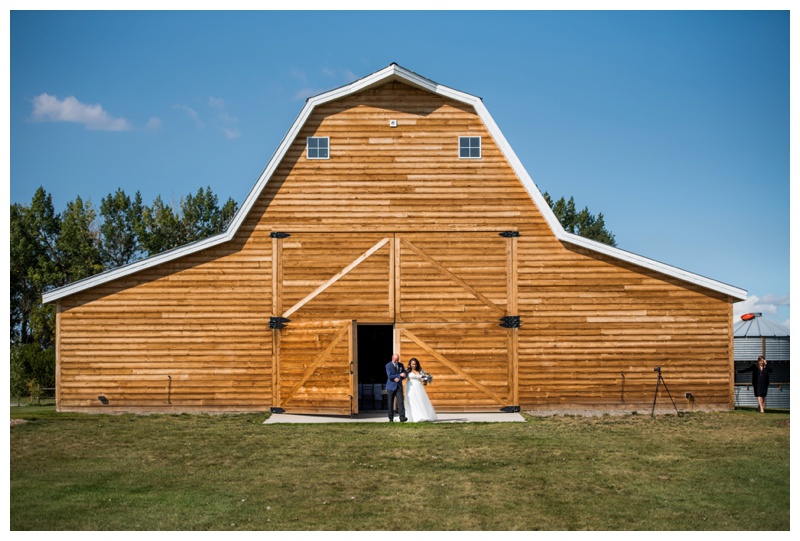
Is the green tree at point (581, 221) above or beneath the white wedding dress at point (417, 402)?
above

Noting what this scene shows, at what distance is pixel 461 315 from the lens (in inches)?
840

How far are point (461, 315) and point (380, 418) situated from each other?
3280 mm

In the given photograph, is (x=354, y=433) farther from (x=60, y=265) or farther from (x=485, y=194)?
(x=60, y=265)

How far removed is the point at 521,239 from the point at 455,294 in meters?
2.20

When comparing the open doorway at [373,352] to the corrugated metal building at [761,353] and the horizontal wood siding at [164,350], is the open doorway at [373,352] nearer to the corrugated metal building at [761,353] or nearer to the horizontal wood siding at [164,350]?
the horizontal wood siding at [164,350]

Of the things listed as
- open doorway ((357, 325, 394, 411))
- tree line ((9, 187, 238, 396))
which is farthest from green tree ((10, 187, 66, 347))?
open doorway ((357, 325, 394, 411))

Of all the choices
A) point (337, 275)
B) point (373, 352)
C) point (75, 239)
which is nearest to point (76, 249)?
point (75, 239)

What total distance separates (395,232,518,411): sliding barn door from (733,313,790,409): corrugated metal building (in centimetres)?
1070

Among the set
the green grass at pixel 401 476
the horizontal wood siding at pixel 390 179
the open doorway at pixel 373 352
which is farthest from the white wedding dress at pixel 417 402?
the open doorway at pixel 373 352

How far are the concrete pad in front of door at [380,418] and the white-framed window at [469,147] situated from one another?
6.55 metres

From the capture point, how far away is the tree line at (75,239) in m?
50.8

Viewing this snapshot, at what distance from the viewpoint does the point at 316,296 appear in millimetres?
21328

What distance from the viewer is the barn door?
20.7 metres
